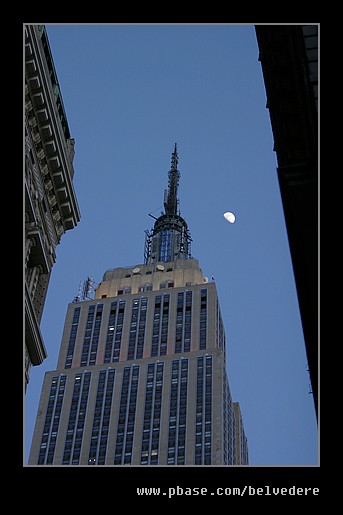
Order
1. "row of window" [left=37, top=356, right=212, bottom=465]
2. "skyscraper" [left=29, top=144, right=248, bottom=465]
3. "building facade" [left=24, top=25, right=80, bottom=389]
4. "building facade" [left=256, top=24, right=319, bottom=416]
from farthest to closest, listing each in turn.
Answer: "skyscraper" [left=29, top=144, right=248, bottom=465] → "row of window" [left=37, top=356, right=212, bottom=465] → "building facade" [left=24, top=25, right=80, bottom=389] → "building facade" [left=256, top=24, right=319, bottom=416]

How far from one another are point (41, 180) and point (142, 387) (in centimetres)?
11894

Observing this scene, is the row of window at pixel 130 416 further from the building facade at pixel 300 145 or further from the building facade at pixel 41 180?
the building facade at pixel 300 145

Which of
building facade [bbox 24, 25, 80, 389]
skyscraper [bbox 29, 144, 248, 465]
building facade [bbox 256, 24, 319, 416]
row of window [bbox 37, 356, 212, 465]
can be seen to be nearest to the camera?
building facade [bbox 256, 24, 319, 416]

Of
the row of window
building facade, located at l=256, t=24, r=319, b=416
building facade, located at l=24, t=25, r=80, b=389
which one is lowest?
building facade, located at l=256, t=24, r=319, b=416

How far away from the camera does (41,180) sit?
4531cm

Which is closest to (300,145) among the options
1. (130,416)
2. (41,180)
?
(41,180)

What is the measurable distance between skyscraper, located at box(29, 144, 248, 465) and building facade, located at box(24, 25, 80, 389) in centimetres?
9892

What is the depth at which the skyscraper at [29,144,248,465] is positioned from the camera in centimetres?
14988

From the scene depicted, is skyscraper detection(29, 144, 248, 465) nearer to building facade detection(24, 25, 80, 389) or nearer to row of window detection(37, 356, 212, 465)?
row of window detection(37, 356, 212, 465)

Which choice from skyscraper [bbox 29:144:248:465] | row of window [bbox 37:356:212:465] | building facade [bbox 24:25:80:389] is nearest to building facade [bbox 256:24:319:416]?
building facade [bbox 24:25:80:389]

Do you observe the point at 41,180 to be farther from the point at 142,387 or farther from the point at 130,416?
the point at 142,387
